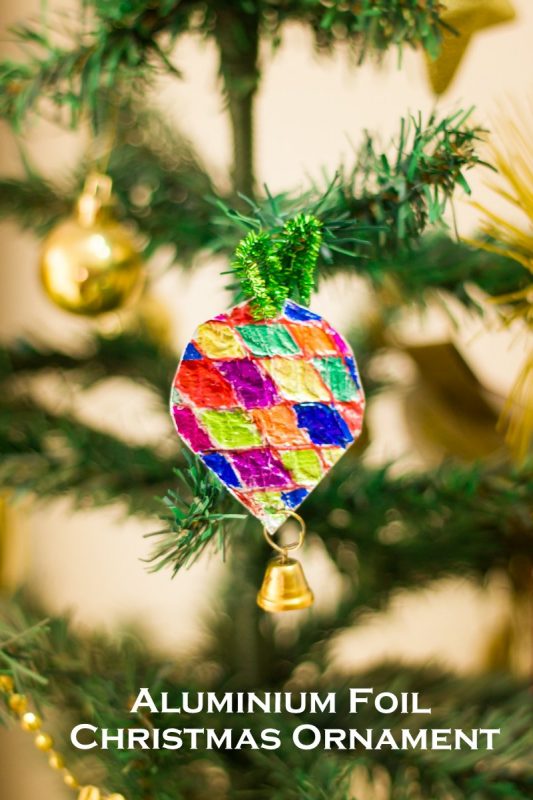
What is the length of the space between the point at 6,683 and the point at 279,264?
26 cm

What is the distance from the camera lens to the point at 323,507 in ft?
1.60

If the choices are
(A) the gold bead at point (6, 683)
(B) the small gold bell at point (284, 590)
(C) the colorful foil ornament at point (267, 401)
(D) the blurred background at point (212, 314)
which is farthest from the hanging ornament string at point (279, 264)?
(D) the blurred background at point (212, 314)

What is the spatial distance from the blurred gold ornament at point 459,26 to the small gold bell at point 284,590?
0.87 feet

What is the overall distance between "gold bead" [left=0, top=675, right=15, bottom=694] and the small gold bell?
0.48 ft

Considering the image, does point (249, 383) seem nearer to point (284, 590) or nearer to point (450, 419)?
point (284, 590)

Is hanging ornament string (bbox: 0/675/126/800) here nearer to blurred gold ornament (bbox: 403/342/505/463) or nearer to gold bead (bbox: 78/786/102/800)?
gold bead (bbox: 78/786/102/800)

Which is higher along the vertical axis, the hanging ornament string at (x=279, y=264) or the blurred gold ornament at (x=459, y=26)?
the blurred gold ornament at (x=459, y=26)

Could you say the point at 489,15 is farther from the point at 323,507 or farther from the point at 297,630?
the point at 297,630

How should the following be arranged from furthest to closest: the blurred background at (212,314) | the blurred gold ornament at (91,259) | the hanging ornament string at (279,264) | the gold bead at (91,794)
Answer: the blurred background at (212,314), the blurred gold ornament at (91,259), the gold bead at (91,794), the hanging ornament string at (279,264)

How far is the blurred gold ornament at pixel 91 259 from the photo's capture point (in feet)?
1.69

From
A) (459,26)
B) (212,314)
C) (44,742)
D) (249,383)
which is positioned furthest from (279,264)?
(212,314)

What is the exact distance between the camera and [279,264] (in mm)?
292

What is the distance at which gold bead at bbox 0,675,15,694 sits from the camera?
375mm

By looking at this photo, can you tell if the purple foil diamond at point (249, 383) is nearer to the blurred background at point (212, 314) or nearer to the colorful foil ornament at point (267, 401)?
the colorful foil ornament at point (267, 401)
